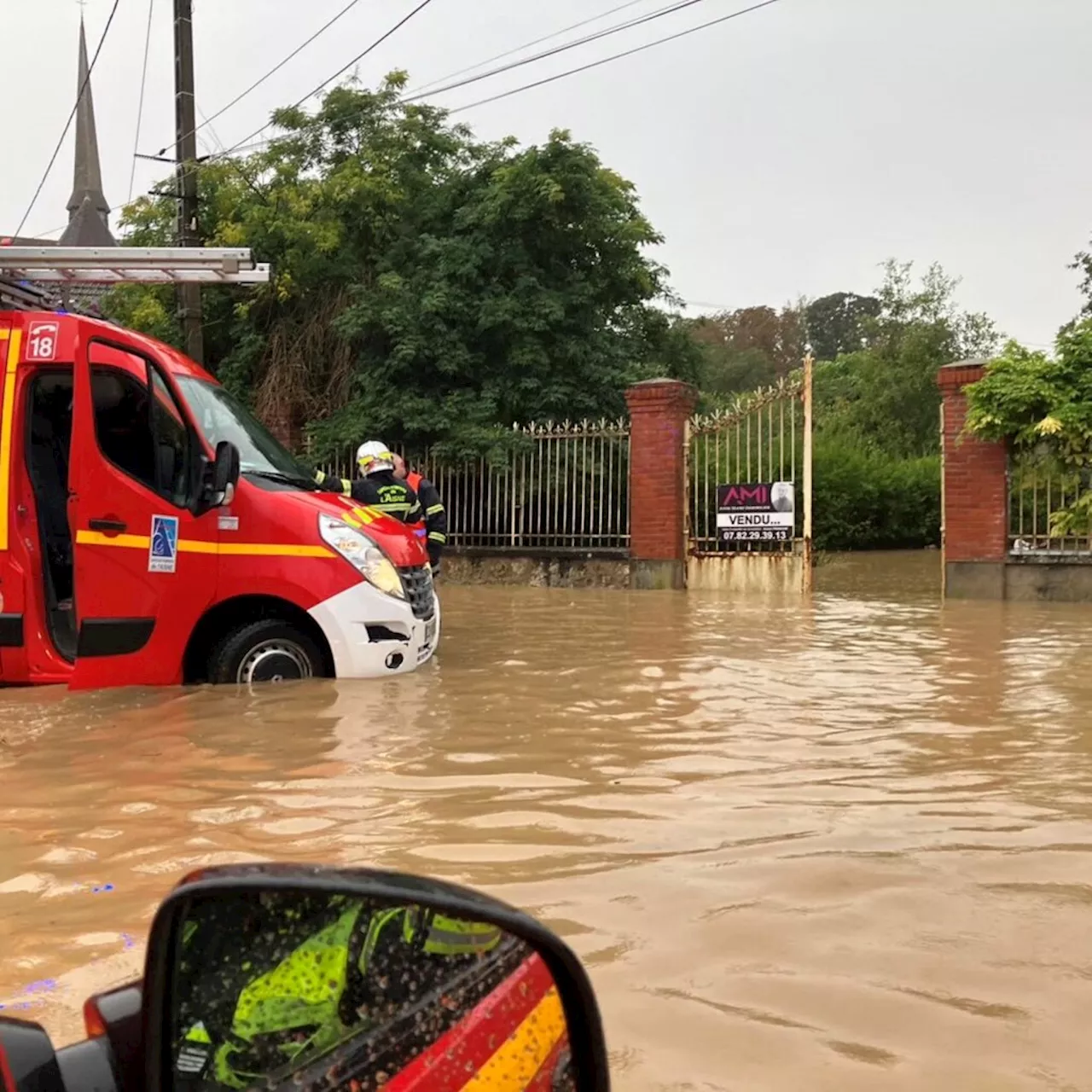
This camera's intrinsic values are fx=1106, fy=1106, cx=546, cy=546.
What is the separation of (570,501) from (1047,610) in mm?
6851

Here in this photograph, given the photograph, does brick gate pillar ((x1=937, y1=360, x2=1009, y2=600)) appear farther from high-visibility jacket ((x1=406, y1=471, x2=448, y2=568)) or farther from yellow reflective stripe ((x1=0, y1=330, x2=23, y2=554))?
yellow reflective stripe ((x1=0, y1=330, x2=23, y2=554))

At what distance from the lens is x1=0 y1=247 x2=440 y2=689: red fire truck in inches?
250

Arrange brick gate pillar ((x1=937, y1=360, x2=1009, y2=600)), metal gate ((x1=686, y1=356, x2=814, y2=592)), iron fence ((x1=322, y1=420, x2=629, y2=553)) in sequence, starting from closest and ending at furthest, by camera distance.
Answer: brick gate pillar ((x1=937, y1=360, x2=1009, y2=600)) < metal gate ((x1=686, y1=356, x2=814, y2=592)) < iron fence ((x1=322, y1=420, x2=629, y2=553))

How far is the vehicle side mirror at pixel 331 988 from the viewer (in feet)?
3.05

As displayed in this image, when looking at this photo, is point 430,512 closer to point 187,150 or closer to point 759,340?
point 187,150

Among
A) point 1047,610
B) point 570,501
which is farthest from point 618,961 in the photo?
point 570,501

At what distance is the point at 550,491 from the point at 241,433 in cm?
953

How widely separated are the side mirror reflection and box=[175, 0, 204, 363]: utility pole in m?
16.3

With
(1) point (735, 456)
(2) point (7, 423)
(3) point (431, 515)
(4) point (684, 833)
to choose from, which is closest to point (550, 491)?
(1) point (735, 456)

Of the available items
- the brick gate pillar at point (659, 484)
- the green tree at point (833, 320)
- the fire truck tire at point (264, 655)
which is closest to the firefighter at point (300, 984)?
the fire truck tire at point (264, 655)

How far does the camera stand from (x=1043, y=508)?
13.6 meters

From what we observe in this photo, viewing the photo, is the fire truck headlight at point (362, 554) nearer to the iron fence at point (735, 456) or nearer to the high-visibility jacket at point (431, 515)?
the high-visibility jacket at point (431, 515)

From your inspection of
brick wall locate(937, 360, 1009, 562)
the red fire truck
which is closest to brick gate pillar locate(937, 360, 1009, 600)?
brick wall locate(937, 360, 1009, 562)

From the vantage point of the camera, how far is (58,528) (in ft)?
22.4
